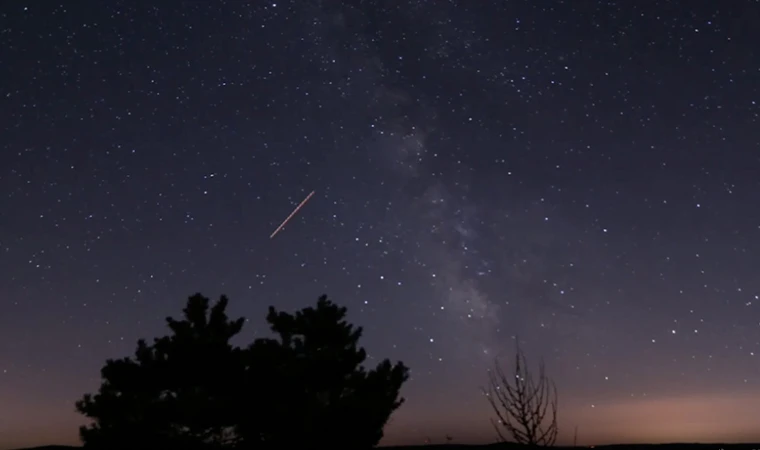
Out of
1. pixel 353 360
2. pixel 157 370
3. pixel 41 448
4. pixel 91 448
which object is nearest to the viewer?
pixel 91 448

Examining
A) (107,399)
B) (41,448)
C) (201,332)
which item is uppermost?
(201,332)

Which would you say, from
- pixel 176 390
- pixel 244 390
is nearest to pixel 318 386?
pixel 244 390

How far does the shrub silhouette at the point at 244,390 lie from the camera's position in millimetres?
17625

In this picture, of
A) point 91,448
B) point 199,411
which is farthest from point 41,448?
point 199,411

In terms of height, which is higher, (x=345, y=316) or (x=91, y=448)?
(x=345, y=316)

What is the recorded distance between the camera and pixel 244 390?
19.0 meters

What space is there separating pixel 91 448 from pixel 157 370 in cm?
250

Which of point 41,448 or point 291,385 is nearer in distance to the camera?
point 291,385

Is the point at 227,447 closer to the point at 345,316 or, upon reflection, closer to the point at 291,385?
the point at 291,385

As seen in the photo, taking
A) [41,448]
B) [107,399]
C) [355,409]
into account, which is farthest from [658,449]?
[41,448]

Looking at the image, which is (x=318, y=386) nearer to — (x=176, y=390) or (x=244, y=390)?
(x=244, y=390)

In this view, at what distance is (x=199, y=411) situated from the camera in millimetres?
17797

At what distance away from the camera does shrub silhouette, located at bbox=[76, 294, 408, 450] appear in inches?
694

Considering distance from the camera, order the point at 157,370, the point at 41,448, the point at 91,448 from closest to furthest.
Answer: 1. the point at 91,448
2. the point at 157,370
3. the point at 41,448
